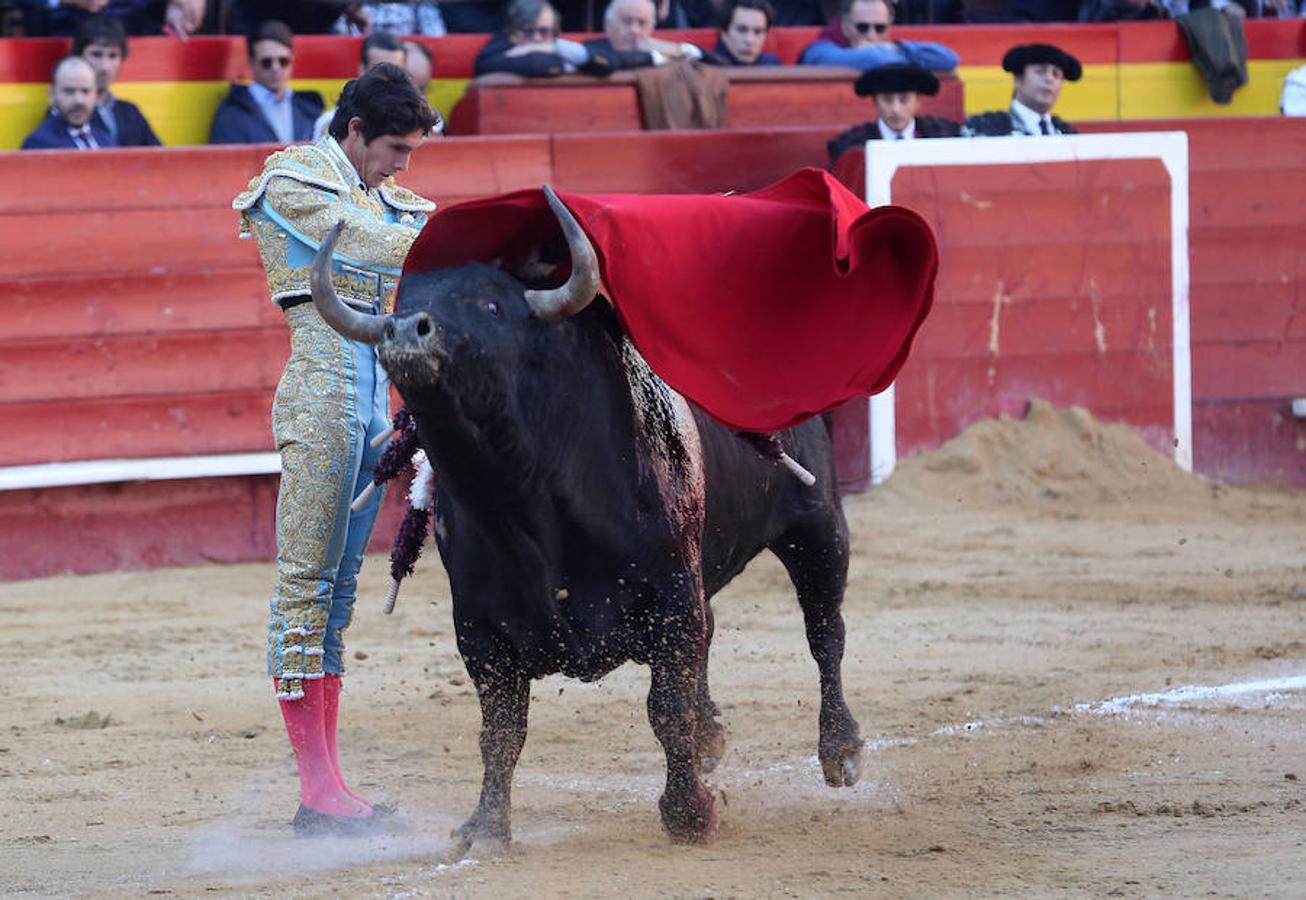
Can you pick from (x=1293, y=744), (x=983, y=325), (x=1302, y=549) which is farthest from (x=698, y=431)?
(x=983, y=325)

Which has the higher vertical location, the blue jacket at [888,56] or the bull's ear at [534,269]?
the bull's ear at [534,269]

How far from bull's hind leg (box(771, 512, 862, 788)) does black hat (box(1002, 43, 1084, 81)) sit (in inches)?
149

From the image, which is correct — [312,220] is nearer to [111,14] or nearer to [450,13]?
[111,14]

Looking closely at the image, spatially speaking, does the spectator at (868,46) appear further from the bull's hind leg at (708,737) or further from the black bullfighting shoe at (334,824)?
the black bullfighting shoe at (334,824)

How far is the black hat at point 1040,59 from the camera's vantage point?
300 inches

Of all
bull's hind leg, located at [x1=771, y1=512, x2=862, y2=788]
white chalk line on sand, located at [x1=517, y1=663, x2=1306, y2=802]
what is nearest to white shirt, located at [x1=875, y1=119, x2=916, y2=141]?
white chalk line on sand, located at [x1=517, y1=663, x2=1306, y2=802]

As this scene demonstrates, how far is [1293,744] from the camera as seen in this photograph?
13.8 ft

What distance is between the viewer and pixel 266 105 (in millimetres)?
7359

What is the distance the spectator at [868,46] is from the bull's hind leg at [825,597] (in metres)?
4.29

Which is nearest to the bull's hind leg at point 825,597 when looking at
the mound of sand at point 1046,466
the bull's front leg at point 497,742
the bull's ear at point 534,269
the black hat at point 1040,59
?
the bull's front leg at point 497,742

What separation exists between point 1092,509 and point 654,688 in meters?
4.02

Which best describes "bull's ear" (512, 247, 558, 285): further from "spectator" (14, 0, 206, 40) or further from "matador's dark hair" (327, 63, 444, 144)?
"spectator" (14, 0, 206, 40)

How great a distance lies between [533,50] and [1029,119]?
5.91ft

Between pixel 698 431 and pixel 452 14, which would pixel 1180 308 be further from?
pixel 698 431
